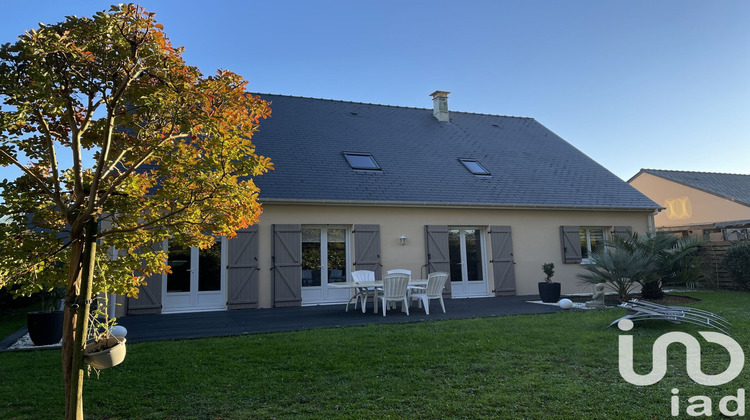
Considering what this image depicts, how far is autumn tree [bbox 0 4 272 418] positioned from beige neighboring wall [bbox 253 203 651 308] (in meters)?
6.11

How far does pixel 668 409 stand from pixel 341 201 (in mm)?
7382

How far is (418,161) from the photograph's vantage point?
39.2 feet

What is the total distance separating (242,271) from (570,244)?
8.40m

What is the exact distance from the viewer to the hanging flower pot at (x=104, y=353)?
2.57m

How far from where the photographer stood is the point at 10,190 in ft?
9.44

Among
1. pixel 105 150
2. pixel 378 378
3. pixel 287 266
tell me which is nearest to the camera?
pixel 105 150

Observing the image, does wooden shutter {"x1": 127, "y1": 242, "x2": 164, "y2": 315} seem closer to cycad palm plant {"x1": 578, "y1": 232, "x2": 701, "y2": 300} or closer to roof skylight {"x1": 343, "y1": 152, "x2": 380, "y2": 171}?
roof skylight {"x1": 343, "y1": 152, "x2": 380, "y2": 171}

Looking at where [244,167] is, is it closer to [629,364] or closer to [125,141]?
[125,141]

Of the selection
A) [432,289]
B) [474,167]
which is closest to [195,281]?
[432,289]

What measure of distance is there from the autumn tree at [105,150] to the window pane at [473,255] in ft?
27.8

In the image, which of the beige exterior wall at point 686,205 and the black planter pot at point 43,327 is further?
the beige exterior wall at point 686,205

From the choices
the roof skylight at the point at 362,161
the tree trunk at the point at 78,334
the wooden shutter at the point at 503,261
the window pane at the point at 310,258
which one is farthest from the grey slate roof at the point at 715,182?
the tree trunk at the point at 78,334

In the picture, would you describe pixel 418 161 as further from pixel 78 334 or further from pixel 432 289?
pixel 78 334

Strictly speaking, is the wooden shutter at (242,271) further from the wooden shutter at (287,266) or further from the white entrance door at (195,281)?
the wooden shutter at (287,266)
